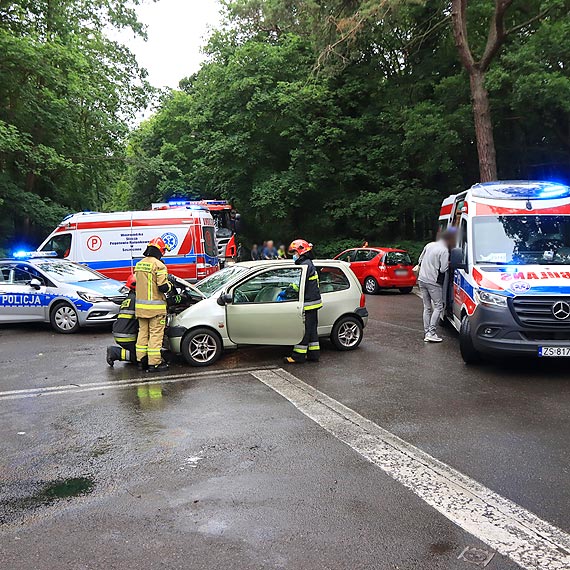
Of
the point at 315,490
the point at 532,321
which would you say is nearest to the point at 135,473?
the point at 315,490

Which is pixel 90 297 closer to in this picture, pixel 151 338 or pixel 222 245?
pixel 151 338

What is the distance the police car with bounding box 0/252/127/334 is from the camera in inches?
444

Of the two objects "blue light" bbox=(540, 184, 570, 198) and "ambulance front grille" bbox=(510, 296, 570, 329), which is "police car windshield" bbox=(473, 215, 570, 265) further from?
"ambulance front grille" bbox=(510, 296, 570, 329)

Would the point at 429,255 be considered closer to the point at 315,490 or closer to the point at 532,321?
the point at 532,321

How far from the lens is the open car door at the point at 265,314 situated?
319 inches

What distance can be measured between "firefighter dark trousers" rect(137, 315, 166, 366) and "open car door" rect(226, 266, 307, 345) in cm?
99

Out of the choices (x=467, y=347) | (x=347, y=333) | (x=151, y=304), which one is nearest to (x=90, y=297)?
(x=151, y=304)

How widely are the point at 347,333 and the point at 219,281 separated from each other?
224 centimetres

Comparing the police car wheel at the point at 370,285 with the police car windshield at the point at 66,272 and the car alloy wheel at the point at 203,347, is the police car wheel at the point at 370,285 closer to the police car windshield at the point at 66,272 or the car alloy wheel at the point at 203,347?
the police car windshield at the point at 66,272

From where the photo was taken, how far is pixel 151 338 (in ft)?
25.2

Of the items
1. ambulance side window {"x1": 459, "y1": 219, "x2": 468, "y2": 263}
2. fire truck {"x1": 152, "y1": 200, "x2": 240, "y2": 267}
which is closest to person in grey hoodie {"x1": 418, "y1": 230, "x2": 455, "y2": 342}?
ambulance side window {"x1": 459, "y1": 219, "x2": 468, "y2": 263}

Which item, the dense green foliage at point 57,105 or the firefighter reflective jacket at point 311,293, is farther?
the dense green foliage at point 57,105

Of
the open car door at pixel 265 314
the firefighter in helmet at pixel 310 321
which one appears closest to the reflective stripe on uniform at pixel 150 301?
the open car door at pixel 265 314

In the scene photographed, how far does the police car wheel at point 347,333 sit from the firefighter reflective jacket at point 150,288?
292 cm
